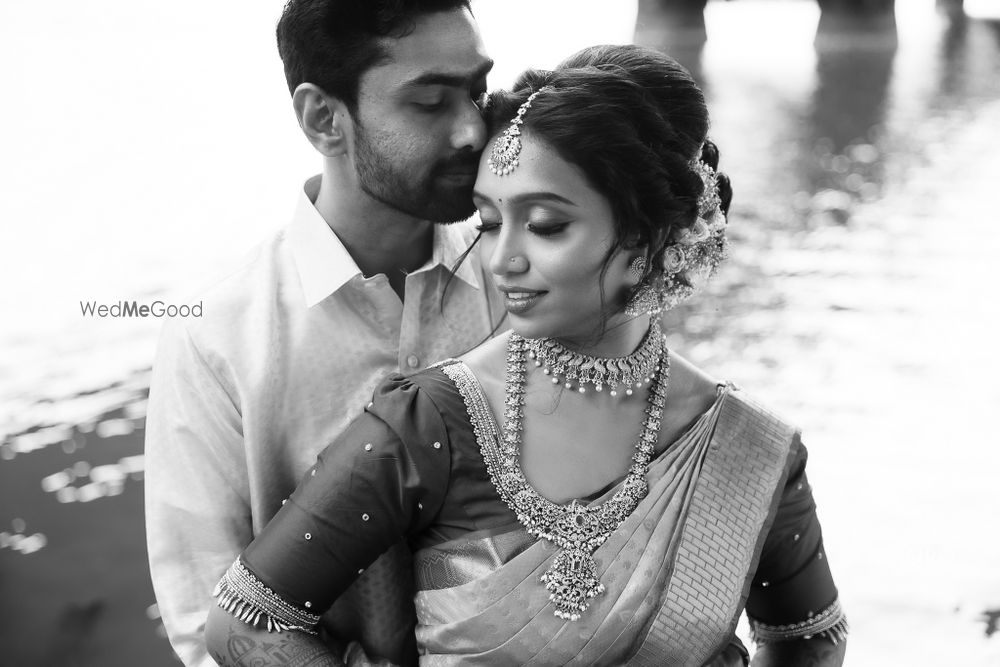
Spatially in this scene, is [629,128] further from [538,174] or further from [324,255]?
[324,255]

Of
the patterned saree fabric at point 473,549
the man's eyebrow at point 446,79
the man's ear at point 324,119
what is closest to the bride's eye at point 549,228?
the patterned saree fabric at point 473,549

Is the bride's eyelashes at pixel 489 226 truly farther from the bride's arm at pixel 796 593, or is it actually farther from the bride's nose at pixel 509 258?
the bride's arm at pixel 796 593

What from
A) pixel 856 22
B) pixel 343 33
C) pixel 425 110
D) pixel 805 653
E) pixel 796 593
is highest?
pixel 343 33

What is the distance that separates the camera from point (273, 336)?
1861 mm

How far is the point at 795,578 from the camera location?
173 centimetres

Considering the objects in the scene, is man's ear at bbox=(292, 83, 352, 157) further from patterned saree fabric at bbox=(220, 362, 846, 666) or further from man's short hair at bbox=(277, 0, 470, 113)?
patterned saree fabric at bbox=(220, 362, 846, 666)

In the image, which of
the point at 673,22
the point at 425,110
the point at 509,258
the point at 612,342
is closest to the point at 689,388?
the point at 612,342

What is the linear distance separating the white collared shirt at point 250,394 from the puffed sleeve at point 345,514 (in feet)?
1.13

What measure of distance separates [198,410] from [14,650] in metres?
1.74

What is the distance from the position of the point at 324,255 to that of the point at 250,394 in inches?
10.0

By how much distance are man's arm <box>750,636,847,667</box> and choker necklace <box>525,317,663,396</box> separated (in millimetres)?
505

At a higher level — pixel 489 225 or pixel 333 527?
pixel 489 225

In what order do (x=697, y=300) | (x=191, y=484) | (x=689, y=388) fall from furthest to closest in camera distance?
(x=697, y=300), (x=191, y=484), (x=689, y=388)

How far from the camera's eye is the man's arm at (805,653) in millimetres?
1762
